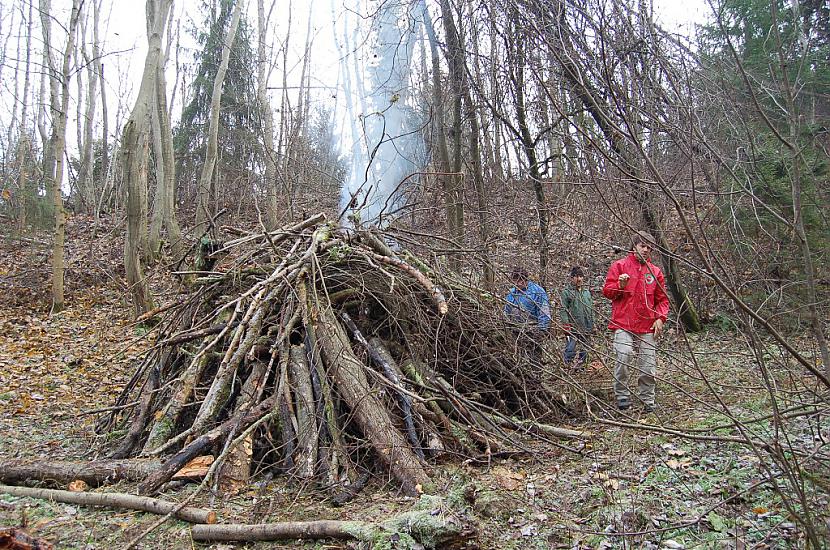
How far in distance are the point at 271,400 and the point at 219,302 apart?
5.20 feet

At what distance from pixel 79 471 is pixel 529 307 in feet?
15.2

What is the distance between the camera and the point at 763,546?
2.93 metres

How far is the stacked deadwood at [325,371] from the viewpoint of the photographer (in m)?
4.71

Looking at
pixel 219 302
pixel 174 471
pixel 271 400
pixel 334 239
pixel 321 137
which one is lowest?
pixel 174 471

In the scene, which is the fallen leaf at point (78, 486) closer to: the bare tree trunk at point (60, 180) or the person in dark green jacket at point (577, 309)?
the person in dark green jacket at point (577, 309)

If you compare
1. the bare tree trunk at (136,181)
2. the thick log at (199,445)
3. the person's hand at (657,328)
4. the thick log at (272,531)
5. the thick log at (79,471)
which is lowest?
the thick log at (272,531)

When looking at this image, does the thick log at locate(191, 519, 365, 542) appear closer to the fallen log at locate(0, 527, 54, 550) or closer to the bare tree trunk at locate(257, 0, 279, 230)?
the fallen log at locate(0, 527, 54, 550)

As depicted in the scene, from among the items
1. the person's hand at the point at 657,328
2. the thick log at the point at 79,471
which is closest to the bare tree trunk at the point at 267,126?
the thick log at the point at 79,471

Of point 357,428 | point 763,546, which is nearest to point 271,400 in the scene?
point 357,428

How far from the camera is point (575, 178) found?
23.5 feet

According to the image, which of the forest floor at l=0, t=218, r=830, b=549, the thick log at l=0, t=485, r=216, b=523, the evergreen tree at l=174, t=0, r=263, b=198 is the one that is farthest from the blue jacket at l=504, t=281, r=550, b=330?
the evergreen tree at l=174, t=0, r=263, b=198

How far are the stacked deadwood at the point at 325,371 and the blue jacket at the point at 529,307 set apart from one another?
0.69 feet

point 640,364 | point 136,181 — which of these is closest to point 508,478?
point 640,364

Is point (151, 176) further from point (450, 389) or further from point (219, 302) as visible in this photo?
point (450, 389)
